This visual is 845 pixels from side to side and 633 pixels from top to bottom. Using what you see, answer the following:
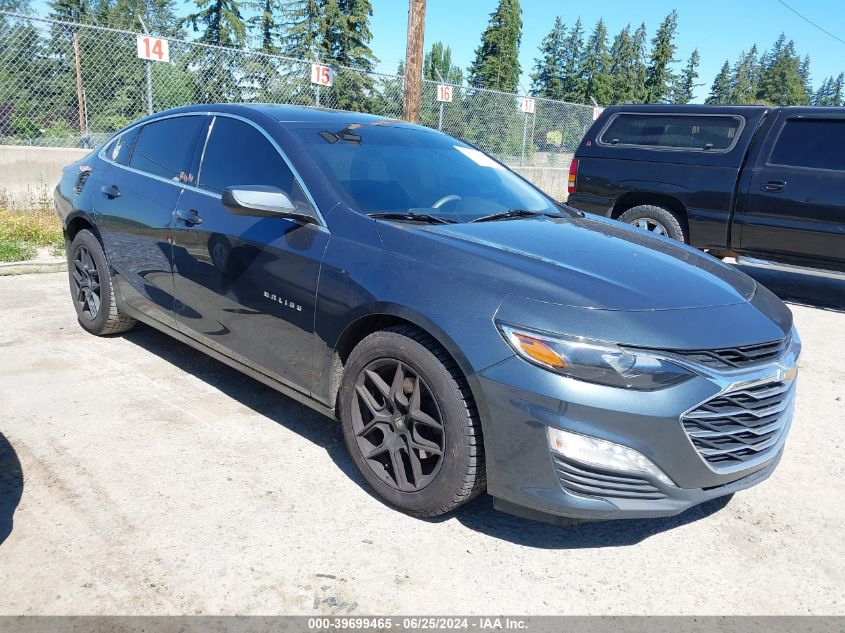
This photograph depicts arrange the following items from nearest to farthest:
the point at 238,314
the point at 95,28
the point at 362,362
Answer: the point at 362,362 < the point at 238,314 < the point at 95,28

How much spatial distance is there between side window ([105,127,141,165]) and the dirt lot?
5.32ft

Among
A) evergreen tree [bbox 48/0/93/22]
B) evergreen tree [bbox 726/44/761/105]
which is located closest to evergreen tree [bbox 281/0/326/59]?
evergreen tree [bbox 48/0/93/22]

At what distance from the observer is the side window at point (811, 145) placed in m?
6.97

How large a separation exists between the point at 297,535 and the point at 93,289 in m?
3.03

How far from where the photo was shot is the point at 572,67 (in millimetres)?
82312

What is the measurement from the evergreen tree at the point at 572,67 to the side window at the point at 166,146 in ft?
269

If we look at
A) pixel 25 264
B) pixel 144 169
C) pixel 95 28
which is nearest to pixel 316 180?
pixel 144 169

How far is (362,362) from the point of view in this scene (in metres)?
2.97

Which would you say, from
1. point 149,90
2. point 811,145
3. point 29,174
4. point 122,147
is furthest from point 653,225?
point 29,174

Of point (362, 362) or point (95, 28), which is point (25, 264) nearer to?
point (95, 28)

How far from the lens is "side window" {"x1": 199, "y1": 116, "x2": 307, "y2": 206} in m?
3.46

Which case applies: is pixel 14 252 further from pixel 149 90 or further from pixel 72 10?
pixel 72 10

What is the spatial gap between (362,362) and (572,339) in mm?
939

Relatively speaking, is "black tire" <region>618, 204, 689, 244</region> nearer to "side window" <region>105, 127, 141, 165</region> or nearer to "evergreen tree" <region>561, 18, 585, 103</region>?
"side window" <region>105, 127, 141, 165</region>
